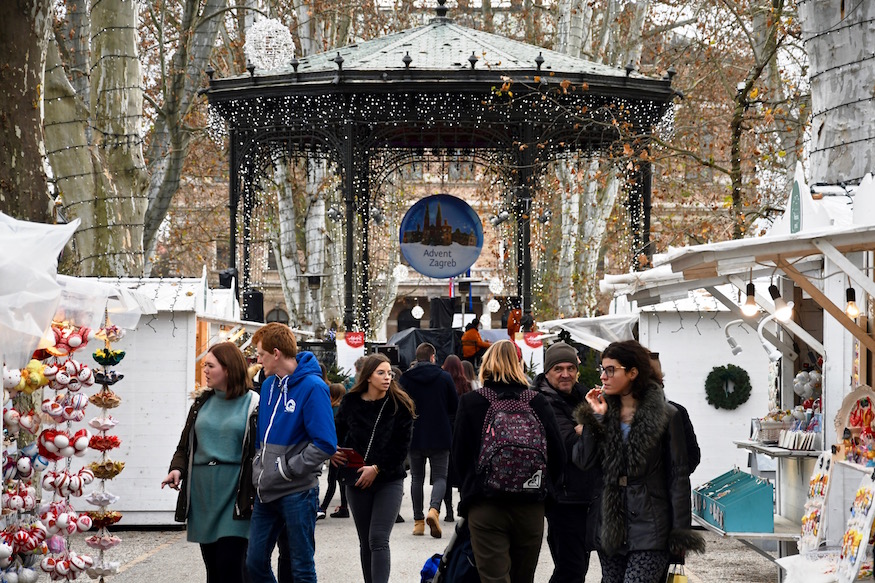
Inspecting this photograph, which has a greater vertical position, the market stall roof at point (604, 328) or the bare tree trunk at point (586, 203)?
the bare tree trunk at point (586, 203)

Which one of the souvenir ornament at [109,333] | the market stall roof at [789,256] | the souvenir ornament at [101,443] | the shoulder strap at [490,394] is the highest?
the market stall roof at [789,256]

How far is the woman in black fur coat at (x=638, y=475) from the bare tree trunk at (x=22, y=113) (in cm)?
479

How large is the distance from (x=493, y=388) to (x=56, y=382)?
2954 mm

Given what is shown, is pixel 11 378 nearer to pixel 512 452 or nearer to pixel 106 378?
pixel 106 378

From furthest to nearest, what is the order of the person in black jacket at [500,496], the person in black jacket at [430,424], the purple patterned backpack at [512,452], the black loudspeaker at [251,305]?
the black loudspeaker at [251,305], the person in black jacket at [430,424], the person in black jacket at [500,496], the purple patterned backpack at [512,452]

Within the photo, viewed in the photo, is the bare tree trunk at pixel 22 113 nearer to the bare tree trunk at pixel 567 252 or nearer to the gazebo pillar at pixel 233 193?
the gazebo pillar at pixel 233 193

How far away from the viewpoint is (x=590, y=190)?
3228 centimetres

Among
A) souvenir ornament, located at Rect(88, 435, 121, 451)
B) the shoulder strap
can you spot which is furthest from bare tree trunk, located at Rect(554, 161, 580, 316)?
the shoulder strap

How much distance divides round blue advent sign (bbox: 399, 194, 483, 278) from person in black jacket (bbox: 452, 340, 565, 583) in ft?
46.2

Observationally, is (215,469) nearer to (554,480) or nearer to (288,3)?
(554,480)

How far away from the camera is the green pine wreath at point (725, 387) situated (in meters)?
14.4

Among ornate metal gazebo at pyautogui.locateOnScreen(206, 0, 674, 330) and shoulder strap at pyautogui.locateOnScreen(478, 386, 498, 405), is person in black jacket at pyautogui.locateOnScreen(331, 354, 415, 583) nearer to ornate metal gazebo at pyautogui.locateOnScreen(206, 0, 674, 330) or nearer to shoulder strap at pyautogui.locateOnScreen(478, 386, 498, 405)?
shoulder strap at pyautogui.locateOnScreen(478, 386, 498, 405)

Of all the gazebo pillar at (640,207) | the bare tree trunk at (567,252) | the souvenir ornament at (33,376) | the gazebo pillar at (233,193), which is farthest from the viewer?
the bare tree trunk at (567,252)

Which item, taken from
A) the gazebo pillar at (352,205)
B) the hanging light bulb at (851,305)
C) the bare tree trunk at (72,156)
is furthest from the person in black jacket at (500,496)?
the gazebo pillar at (352,205)
